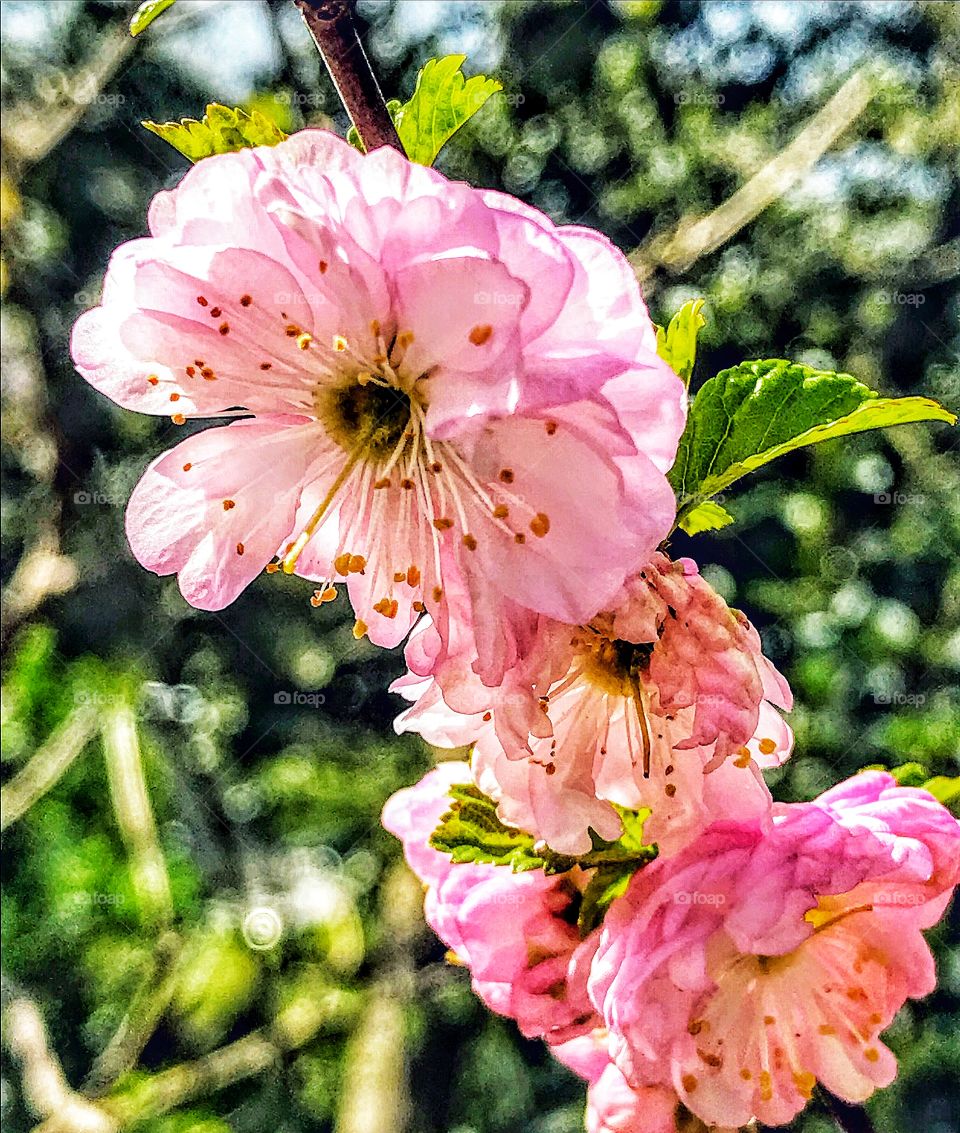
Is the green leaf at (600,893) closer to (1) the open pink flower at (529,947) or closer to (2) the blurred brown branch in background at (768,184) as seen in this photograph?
(1) the open pink flower at (529,947)

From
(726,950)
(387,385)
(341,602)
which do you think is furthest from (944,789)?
(341,602)

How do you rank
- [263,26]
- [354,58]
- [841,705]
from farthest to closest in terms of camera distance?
[263,26], [841,705], [354,58]

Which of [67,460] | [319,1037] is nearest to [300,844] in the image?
[319,1037]

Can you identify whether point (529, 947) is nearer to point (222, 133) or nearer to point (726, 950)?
point (726, 950)

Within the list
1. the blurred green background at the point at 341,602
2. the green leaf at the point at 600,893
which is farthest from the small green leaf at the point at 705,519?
the blurred green background at the point at 341,602

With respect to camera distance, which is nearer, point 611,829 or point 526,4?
point 611,829

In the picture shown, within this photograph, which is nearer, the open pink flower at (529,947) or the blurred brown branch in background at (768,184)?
the open pink flower at (529,947)

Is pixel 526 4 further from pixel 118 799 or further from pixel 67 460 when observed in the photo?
pixel 118 799
